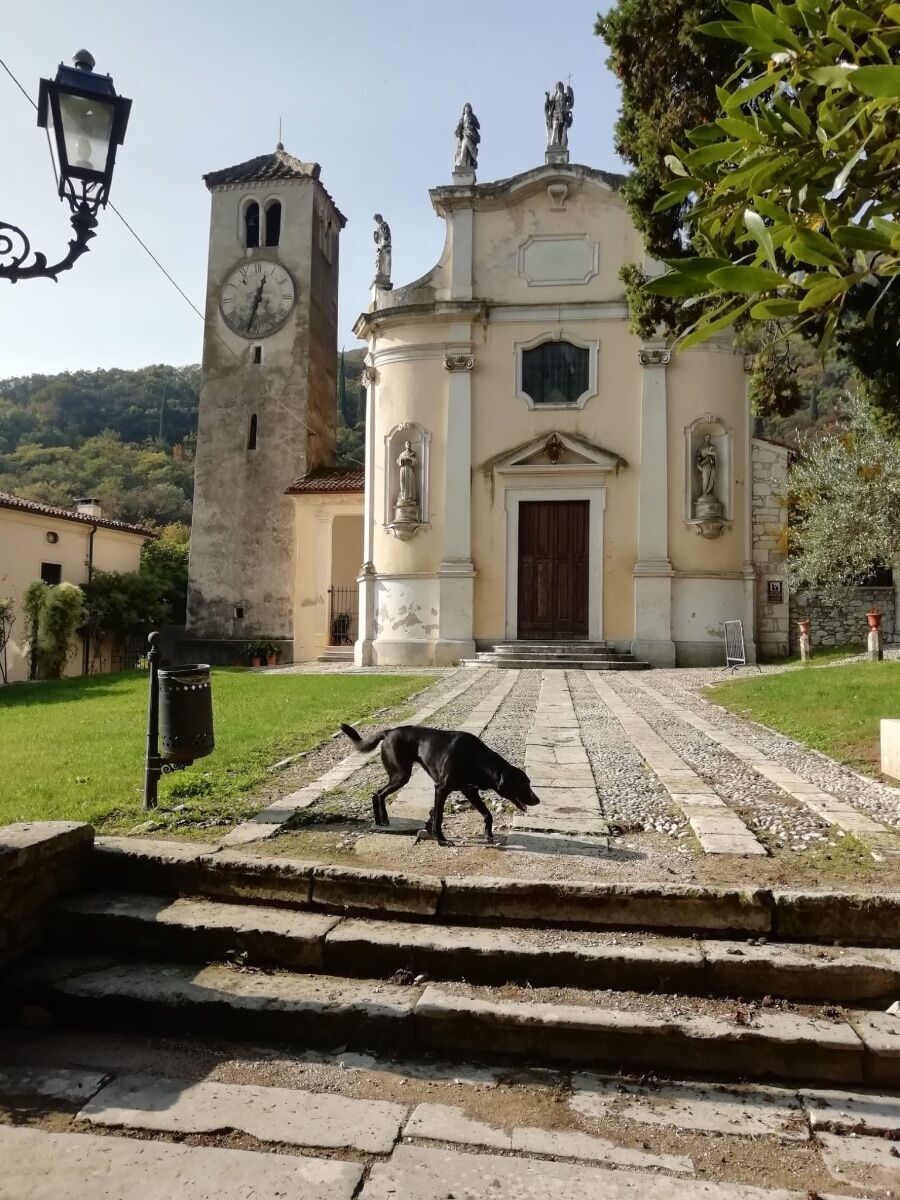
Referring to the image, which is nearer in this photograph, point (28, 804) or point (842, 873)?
point (842, 873)

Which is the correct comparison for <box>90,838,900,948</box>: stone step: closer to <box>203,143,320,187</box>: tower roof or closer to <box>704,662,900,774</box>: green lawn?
<box>704,662,900,774</box>: green lawn

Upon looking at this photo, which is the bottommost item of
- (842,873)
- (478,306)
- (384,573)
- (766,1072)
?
(766,1072)

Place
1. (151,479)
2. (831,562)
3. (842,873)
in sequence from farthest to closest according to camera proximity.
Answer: (151,479) → (831,562) → (842,873)

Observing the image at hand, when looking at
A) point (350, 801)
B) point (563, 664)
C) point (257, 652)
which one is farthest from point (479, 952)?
point (257, 652)

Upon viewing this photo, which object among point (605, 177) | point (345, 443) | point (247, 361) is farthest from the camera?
point (345, 443)

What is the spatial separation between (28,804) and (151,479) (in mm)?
43600

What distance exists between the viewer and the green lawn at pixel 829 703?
23.0 feet

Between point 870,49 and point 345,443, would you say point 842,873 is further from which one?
point 345,443

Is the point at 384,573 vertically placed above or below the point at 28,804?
above

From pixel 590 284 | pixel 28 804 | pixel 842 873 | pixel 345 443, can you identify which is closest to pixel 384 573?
pixel 590 284

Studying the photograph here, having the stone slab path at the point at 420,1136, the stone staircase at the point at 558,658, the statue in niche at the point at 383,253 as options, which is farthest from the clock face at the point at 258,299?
the stone slab path at the point at 420,1136

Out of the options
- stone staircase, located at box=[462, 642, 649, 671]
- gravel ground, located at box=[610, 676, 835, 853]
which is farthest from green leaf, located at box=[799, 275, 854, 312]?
stone staircase, located at box=[462, 642, 649, 671]

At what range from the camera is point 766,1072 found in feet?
8.88

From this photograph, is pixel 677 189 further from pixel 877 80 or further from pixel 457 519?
pixel 457 519
